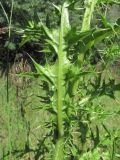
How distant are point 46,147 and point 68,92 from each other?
0.86 ft

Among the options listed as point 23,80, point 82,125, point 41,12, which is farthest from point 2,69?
point 82,125

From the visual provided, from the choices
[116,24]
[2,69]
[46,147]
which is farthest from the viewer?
[2,69]

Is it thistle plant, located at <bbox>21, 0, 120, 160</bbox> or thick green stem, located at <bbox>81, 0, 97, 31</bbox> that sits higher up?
thick green stem, located at <bbox>81, 0, 97, 31</bbox>

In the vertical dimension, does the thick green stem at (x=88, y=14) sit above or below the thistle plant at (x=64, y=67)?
above

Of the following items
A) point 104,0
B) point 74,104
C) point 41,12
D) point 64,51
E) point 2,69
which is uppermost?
point 41,12

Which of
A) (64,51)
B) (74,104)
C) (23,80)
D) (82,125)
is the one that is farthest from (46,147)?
(23,80)

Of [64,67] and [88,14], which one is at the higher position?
[88,14]

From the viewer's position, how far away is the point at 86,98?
1257 millimetres

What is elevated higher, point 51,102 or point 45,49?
point 45,49

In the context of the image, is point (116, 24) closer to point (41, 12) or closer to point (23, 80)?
point (23, 80)

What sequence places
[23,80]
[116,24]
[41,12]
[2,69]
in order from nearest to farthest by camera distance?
1. [116,24]
2. [23,80]
3. [41,12]
4. [2,69]

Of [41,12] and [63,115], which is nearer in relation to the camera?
[63,115]

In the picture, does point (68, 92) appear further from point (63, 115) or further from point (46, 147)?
point (46, 147)

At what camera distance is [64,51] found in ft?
3.87
